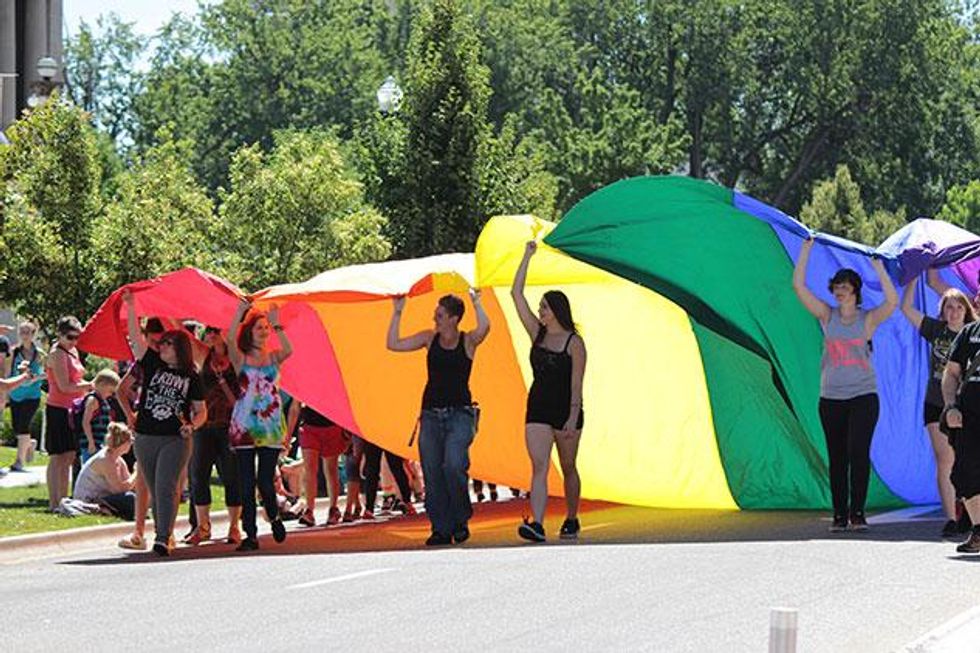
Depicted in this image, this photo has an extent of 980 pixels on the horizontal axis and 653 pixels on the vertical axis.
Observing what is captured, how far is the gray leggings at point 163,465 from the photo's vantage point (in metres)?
14.8

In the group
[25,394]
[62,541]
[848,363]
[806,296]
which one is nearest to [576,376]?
[806,296]

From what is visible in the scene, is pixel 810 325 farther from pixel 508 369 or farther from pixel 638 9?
pixel 638 9

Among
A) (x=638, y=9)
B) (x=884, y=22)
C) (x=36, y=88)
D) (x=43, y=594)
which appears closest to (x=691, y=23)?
(x=638, y=9)

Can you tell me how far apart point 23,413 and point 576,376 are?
35.3 ft

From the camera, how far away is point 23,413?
77.6 ft

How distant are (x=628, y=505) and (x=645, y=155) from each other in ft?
163

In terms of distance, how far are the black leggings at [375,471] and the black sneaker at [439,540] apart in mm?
3426

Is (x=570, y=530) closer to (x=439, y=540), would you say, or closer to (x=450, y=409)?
(x=439, y=540)

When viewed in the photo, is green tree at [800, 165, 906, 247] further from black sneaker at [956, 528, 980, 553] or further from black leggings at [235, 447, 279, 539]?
black sneaker at [956, 528, 980, 553]

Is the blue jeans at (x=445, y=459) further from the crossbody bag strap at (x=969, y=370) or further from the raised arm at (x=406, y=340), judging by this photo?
the crossbody bag strap at (x=969, y=370)

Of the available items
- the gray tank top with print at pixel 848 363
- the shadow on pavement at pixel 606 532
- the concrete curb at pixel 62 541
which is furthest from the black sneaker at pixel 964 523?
the concrete curb at pixel 62 541

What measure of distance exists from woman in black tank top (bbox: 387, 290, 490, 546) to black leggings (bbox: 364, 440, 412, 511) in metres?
3.47

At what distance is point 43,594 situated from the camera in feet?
40.4

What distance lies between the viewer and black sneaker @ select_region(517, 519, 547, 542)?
14.8 m
